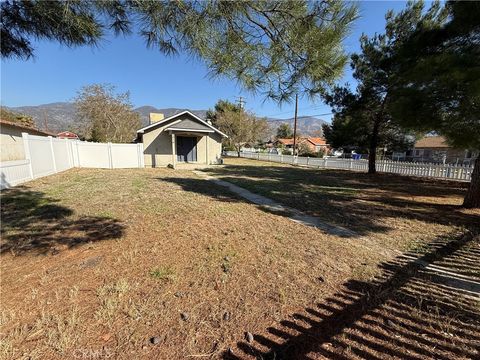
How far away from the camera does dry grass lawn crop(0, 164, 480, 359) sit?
2.04 m

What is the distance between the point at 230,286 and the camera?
2.84m

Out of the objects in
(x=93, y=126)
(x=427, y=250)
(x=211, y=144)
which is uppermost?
(x=93, y=126)

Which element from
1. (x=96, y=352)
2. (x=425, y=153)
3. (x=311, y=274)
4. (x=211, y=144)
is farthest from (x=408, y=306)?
(x=425, y=153)

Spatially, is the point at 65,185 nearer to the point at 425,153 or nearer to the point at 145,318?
the point at 145,318

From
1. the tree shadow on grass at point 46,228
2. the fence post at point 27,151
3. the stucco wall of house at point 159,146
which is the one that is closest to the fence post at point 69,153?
the stucco wall of house at point 159,146

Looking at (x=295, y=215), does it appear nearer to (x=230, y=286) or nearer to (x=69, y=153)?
(x=230, y=286)

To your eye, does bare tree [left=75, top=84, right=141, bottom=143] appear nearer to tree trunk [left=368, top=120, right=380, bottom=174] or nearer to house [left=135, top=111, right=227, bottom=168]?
house [left=135, top=111, right=227, bottom=168]

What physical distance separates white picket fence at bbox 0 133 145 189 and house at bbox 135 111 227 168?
3.81ft

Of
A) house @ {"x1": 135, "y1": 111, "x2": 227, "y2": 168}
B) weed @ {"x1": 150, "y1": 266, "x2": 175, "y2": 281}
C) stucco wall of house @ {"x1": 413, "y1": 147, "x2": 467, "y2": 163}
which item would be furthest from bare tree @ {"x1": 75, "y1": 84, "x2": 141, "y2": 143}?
stucco wall of house @ {"x1": 413, "y1": 147, "x2": 467, "y2": 163}

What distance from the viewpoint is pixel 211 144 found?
19.8m

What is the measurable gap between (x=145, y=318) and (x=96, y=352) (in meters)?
0.44

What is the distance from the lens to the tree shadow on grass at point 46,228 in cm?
389

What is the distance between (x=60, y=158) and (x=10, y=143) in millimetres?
7965

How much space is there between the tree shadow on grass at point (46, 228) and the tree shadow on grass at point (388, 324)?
331 cm
